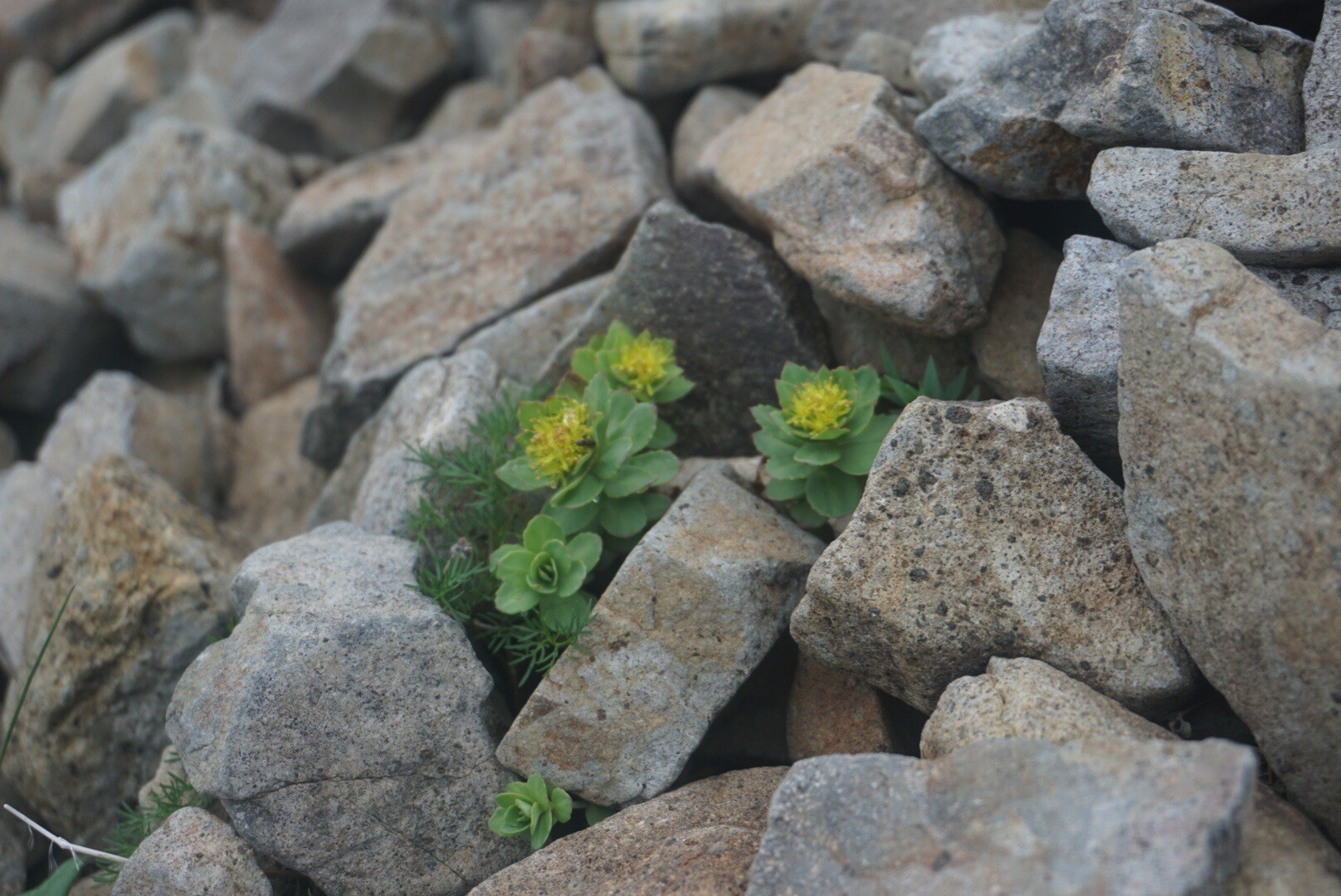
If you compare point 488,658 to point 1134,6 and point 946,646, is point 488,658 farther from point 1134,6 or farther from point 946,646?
point 1134,6

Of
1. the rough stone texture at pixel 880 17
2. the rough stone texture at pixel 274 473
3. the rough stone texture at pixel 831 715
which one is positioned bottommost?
the rough stone texture at pixel 274 473

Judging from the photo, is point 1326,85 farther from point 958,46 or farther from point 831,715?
point 831,715

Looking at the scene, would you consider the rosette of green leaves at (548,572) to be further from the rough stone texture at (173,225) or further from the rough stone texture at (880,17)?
the rough stone texture at (173,225)

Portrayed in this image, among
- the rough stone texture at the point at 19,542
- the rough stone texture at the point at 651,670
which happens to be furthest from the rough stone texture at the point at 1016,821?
the rough stone texture at the point at 19,542

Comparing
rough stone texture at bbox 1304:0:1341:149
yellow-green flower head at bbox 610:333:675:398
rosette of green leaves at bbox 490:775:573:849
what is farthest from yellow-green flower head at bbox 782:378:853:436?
rough stone texture at bbox 1304:0:1341:149

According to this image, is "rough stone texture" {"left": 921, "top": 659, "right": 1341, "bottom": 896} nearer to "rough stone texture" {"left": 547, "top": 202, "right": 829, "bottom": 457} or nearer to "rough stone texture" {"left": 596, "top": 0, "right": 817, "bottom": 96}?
"rough stone texture" {"left": 547, "top": 202, "right": 829, "bottom": 457}

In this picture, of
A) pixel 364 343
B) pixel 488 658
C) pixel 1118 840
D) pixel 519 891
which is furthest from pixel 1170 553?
pixel 364 343
